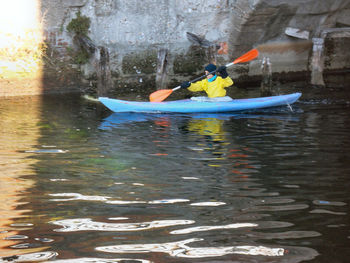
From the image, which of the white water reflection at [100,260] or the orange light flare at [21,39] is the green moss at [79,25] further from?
the white water reflection at [100,260]

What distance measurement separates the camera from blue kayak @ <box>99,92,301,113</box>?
9039 millimetres

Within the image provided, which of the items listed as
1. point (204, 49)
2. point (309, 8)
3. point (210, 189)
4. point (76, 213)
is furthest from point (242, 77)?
point (76, 213)

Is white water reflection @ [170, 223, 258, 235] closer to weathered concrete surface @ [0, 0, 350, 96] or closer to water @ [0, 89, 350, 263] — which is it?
water @ [0, 89, 350, 263]

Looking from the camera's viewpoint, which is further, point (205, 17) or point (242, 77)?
point (242, 77)

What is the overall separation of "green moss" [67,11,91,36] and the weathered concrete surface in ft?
0.35

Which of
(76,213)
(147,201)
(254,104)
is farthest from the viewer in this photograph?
(254,104)

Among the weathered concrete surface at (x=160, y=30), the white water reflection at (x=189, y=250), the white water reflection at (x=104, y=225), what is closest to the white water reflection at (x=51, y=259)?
the white water reflection at (x=189, y=250)

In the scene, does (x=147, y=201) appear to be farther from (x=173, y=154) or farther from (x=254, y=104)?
(x=254, y=104)

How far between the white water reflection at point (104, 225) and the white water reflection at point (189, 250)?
31cm

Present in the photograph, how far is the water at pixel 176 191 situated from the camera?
3.11 metres

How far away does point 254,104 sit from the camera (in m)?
9.07

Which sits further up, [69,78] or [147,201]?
[69,78]

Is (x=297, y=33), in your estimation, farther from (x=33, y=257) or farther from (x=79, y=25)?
(x=33, y=257)

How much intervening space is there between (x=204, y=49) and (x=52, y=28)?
333 cm
